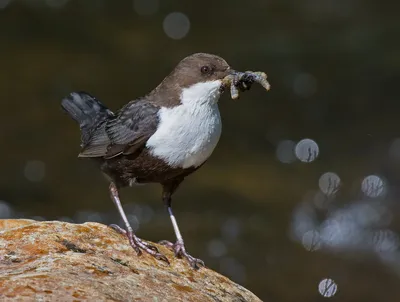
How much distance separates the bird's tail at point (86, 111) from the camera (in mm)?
4976

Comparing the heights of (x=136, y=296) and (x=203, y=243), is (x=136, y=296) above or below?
below

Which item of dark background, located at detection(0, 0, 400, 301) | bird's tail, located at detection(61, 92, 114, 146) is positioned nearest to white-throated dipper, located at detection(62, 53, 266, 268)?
bird's tail, located at detection(61, 92, 114, 146)

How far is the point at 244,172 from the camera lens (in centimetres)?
813

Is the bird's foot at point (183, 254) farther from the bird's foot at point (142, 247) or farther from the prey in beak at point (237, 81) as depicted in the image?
the prey in beak at point (237, 81)

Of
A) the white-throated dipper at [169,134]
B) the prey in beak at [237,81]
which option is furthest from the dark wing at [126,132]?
the prey in beak at [237,81]

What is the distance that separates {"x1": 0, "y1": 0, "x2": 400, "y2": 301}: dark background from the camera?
7137 millimetres

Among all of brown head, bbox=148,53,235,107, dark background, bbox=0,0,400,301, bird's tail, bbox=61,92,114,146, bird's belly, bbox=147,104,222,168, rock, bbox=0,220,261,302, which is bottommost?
rock, bbox=0,220,261,302

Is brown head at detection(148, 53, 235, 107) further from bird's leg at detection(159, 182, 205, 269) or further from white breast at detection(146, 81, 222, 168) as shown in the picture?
bird's leg at detection(159, 182, 205, 269)

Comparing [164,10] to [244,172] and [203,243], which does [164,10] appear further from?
[203,243]

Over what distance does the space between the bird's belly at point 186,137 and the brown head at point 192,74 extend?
0.14m

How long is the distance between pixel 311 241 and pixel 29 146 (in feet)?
9.93

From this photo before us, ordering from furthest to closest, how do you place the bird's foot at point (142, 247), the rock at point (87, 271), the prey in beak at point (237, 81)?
the prey in beak at point (237, 81)
the bird's foot at point (142, 247)
the rock at point (87, 271)

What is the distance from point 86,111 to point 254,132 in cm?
379

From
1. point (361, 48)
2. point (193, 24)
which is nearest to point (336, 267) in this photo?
point (361, 48)
